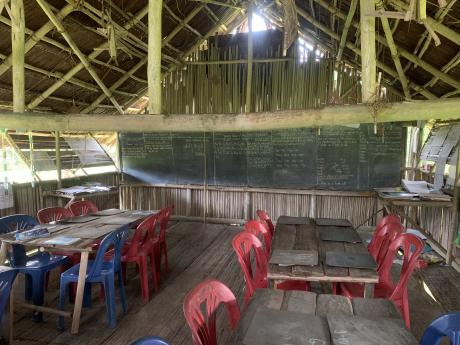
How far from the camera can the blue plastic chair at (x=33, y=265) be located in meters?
3.53

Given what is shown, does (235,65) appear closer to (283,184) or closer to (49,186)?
(283,184)

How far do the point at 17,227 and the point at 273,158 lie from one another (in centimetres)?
486

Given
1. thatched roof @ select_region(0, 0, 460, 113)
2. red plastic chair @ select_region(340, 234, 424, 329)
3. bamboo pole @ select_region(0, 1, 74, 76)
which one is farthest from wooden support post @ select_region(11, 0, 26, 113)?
red plastic chair @ select_region(340, 234, 424, 329)

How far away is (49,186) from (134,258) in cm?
368

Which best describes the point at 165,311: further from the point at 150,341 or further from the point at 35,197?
the point at 35,197

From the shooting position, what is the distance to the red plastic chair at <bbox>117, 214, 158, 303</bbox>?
399 centimetres

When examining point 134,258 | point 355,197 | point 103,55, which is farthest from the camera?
point 355,197

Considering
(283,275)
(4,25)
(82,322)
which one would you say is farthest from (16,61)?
(283,275)

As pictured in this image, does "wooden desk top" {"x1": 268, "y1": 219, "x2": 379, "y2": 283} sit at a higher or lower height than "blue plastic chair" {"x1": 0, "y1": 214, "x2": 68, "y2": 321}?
higher

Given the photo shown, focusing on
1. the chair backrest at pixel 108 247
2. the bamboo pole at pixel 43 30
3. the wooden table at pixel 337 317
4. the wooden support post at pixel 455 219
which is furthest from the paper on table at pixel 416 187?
Answer: the bamboo pole at pixel 43 30

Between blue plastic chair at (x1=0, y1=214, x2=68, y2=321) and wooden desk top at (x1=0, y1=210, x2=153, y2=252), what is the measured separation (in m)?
0.27

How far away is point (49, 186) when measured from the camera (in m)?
6.62

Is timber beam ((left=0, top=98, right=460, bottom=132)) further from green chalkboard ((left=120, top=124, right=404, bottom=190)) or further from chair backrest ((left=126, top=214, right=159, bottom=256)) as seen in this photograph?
green chalkboard ((left=120, top=124, right=404, bottom=190))

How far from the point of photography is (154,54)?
135 inches
